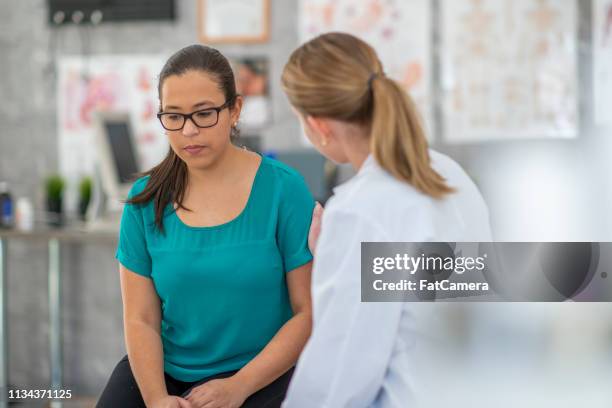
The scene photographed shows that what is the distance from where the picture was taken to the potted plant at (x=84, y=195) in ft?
8.95

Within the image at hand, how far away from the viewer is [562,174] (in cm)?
188

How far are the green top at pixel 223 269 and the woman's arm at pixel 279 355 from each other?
2 cm

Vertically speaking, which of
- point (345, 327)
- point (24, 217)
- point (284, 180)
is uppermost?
point (284, 180)

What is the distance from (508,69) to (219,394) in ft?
6.13

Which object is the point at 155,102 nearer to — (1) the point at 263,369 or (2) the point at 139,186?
(2) the point at 139,186

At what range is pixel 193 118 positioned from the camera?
0.98 meters

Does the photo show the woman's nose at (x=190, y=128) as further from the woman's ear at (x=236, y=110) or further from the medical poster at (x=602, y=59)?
the medical poster at (x=602, y=59)

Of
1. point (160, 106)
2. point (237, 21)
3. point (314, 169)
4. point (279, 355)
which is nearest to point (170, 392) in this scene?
point (279, 355)

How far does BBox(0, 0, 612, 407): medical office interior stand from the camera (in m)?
2.48

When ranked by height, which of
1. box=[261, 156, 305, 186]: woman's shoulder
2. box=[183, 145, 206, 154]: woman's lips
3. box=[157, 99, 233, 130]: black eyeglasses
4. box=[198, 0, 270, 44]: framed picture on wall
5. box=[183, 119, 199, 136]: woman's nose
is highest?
box=[198, 0, 270, 44]: framed picture on wall

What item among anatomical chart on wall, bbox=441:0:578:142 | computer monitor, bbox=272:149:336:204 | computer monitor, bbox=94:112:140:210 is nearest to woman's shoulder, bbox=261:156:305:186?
computer monitor, bbox=272:149:336:204

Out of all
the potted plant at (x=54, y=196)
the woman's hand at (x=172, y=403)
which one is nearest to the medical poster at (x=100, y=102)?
the potted plant at (x=54, y=196)

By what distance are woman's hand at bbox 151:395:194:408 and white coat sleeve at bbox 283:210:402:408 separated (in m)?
0.27

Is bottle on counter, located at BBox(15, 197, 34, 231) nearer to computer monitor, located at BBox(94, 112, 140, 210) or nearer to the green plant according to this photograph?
the green plant
